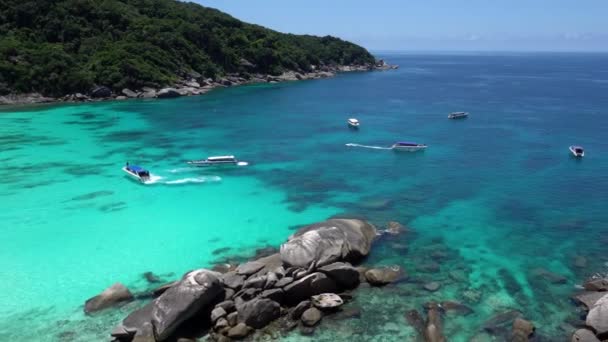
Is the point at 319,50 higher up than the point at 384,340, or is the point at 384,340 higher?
the point at 319,50

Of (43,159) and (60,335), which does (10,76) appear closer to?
(43,159)

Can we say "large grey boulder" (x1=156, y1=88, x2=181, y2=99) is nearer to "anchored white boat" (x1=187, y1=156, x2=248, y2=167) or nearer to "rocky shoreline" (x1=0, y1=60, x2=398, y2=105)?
"rocky shoreline" (x1=0, y1=60, x2=398, y2=105)

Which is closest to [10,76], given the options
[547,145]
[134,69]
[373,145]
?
[134,69]

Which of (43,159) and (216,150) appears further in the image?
(216,150)

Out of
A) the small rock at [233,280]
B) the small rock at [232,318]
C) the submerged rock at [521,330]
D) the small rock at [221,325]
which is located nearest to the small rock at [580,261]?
the submerged rock at [521,330]

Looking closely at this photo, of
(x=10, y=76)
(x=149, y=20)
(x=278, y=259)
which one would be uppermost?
(x=149, y=20)

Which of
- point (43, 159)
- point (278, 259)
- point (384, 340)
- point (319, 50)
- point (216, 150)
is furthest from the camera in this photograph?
point (319, 50)

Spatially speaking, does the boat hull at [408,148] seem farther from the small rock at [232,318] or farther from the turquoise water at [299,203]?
the small rock at [232,318]
